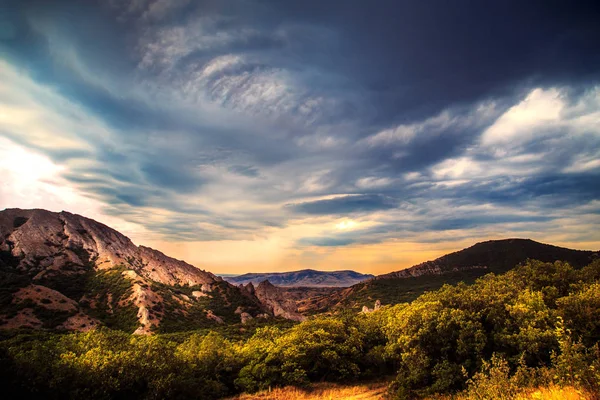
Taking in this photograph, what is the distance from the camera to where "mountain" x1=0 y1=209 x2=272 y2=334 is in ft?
343

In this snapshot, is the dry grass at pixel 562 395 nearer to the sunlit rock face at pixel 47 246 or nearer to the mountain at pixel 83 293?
the mountain at pixel 83 293

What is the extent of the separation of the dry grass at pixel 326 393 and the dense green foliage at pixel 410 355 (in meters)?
1.16

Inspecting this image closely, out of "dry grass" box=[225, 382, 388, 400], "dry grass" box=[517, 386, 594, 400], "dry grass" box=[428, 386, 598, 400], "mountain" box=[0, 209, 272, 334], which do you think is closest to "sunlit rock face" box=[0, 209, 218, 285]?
"mountain" box=[0, 209, 272, 334]

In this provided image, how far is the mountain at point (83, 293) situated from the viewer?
343 ft

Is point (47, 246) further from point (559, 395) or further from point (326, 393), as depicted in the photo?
point (559, 395)

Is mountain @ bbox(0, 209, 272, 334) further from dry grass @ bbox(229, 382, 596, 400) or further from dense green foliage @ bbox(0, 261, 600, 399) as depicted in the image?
dry grass @ bbox(229, 382, 596, 400)

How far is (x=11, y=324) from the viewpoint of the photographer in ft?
301

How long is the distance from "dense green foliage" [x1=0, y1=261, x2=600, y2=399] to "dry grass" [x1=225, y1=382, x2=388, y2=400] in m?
1.16

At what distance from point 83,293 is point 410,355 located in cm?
15458

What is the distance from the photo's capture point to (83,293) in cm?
13425

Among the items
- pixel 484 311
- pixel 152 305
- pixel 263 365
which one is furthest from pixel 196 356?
pixel 152 305

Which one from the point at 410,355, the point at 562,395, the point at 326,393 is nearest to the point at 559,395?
the point at 562,395

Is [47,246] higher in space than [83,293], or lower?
higher

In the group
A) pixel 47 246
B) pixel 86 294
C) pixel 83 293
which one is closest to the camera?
pixel 86 294
